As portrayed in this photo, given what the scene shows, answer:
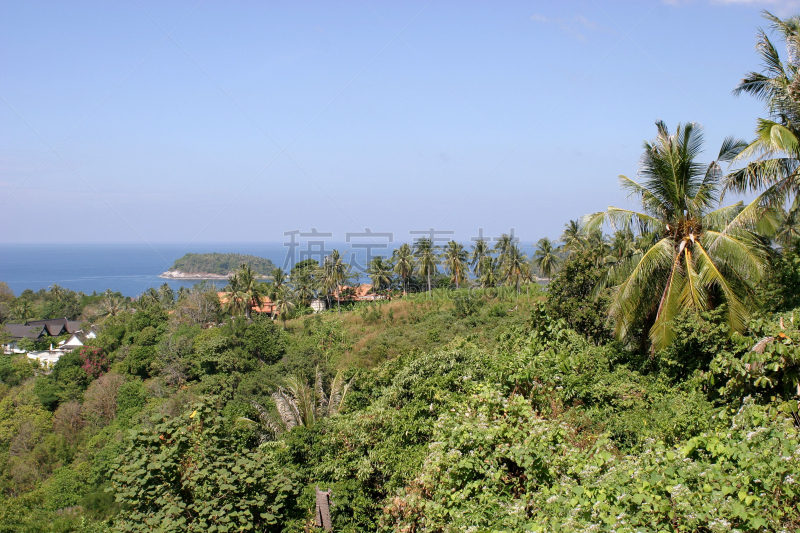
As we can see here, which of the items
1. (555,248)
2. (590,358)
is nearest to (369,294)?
(555,248)

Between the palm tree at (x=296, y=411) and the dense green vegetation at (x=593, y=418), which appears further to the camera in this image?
the palm tree at (x=296, y=411)

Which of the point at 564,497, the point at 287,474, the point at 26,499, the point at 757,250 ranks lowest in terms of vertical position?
the point at 26,499

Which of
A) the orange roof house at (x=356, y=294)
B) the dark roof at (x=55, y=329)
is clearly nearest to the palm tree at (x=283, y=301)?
the orange roof house at (x=356, y=294)

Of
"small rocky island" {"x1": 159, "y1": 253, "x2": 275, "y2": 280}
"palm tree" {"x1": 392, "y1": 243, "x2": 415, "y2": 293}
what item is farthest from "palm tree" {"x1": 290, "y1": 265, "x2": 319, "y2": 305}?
"small rocky island" {"x1": 159, "y1": 253, "x2": 275, "y2": 280}

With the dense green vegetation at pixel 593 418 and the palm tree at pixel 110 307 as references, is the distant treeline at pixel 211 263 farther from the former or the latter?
the dense green vegetation at pixel 593 418

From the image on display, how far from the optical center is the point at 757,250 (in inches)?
329

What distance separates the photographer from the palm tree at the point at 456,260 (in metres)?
54.0

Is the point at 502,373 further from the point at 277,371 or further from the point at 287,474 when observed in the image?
the point at 277,371

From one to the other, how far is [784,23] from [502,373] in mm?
7528

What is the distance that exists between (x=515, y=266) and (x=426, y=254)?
34.6ft

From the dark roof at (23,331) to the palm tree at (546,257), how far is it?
214 ft

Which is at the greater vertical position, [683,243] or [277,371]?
[683,243]

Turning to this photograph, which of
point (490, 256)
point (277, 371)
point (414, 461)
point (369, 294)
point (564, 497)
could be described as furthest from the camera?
point (369, 294)

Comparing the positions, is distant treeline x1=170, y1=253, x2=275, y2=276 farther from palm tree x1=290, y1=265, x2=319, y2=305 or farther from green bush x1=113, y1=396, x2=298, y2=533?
green bush x1=113, y1=396, x2=298, y2=533
